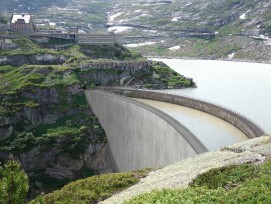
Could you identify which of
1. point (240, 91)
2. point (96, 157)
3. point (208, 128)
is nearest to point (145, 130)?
point (208, 128)

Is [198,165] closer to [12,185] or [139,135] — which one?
[12,185]

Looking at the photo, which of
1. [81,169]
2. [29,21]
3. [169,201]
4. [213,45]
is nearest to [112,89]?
[81,169]

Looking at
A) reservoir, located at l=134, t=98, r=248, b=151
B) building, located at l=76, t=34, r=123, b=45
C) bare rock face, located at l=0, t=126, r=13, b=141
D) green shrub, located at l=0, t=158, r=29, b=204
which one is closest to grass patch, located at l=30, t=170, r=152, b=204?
green shrub, located at l=0, t=158, r=29, b=204

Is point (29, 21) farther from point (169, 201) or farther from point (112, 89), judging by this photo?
point (169, 201)

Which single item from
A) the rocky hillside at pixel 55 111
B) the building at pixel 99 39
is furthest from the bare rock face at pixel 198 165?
the building at pixel 99 39

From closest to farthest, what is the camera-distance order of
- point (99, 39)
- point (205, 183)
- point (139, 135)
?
point (205, 183)
point (139, 135)
point (99, 39)

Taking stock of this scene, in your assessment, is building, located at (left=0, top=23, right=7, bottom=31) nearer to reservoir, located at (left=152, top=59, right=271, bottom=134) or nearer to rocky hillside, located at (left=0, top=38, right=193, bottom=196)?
rocky hillside, located at (left=0, top=38, right=193, bottom=196)
